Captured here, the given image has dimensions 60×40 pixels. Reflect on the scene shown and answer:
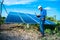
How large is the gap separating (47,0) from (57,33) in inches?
59.7

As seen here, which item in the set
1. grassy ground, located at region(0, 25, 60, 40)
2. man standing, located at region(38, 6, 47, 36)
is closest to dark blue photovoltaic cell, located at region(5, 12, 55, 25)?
man standing, located at region(38, 6, 47, 36)

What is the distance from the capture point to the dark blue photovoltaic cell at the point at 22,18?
13570 millimetres

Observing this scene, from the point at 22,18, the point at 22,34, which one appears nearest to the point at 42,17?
the point at 22,18

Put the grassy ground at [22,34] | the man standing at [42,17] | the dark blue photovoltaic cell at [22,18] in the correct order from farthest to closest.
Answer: the dark blue photovoltaic cell at [22,18] < the man standing at [42,17] < the grassy ground at [22,34]

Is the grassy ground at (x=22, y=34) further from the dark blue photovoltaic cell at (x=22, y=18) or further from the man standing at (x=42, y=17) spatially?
the dark blue photovoltaic cell at (x=22, y=18)

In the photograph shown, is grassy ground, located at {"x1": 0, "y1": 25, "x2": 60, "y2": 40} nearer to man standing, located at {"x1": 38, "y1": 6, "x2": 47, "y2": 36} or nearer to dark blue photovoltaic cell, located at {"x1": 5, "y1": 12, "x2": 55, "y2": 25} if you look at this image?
man standing, located at {"x1": 38, "y1": 6, "x2": 47, "y2": 36}

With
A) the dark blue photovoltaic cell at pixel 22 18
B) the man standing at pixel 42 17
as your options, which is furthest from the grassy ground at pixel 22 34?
the dark blue photovoltaic cell at pixel 22 18

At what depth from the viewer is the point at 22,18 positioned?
1380 centimetres

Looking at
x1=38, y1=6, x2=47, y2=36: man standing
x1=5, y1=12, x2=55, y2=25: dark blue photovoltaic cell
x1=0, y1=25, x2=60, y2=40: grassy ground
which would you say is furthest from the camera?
x1=5, y1=12, x2=55, y2=25: dark blue photovoltaic cell

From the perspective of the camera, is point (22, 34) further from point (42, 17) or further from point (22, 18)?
point (42, 17)

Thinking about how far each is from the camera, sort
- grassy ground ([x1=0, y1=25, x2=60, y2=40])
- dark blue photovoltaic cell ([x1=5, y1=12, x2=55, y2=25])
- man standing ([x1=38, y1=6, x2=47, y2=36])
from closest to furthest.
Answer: grassy ground ([x1=0, y1=25, x2=60, y2=40]) → man standing ([x1=38, y1=6, x2=47, y2=36]) → dark blue photovoltaic cell ([x1=5, y1=12, x2=55, y2=25])

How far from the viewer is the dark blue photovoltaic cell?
13570 mm

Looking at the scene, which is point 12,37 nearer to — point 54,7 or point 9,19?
point 9,19

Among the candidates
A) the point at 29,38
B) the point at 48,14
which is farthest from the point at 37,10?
the point at 29,38
